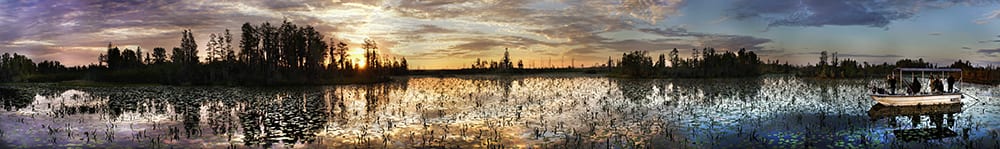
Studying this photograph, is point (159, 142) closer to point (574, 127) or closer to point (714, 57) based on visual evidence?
point (574, 127)

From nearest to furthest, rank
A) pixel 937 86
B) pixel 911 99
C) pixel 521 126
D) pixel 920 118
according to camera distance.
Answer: pixel 521 126, pixel 920 118, pixel 911 99, pixel 937 86

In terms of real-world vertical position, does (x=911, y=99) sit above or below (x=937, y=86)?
below

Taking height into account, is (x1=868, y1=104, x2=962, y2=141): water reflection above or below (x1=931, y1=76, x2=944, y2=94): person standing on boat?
below

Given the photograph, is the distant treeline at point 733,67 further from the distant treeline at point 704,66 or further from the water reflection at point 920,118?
the water reflection at point 920,118

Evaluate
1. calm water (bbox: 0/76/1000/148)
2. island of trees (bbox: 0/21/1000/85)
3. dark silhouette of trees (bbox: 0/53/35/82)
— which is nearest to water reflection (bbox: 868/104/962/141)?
calm water (bbox: 0/76/1000/148)

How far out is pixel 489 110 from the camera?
25.4 meters

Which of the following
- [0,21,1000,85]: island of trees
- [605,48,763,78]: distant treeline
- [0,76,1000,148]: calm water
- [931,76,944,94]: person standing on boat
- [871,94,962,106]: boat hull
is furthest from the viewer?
[605,48,763,78]: distant treeline

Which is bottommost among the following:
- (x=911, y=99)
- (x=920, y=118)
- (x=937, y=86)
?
(x=920, y=118)

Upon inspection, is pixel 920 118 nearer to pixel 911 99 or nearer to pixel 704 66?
pixel 911 99

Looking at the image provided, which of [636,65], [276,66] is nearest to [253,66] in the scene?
[276,66]

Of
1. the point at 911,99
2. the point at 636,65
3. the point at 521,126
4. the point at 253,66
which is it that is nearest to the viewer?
the point at 521,126

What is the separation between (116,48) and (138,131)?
111718mm

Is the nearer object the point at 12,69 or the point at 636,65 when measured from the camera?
the point at 12,69

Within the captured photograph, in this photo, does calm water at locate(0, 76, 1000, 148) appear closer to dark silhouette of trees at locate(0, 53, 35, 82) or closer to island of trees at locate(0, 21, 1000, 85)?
island of trees at locate(0, 21, 1000, 85)
